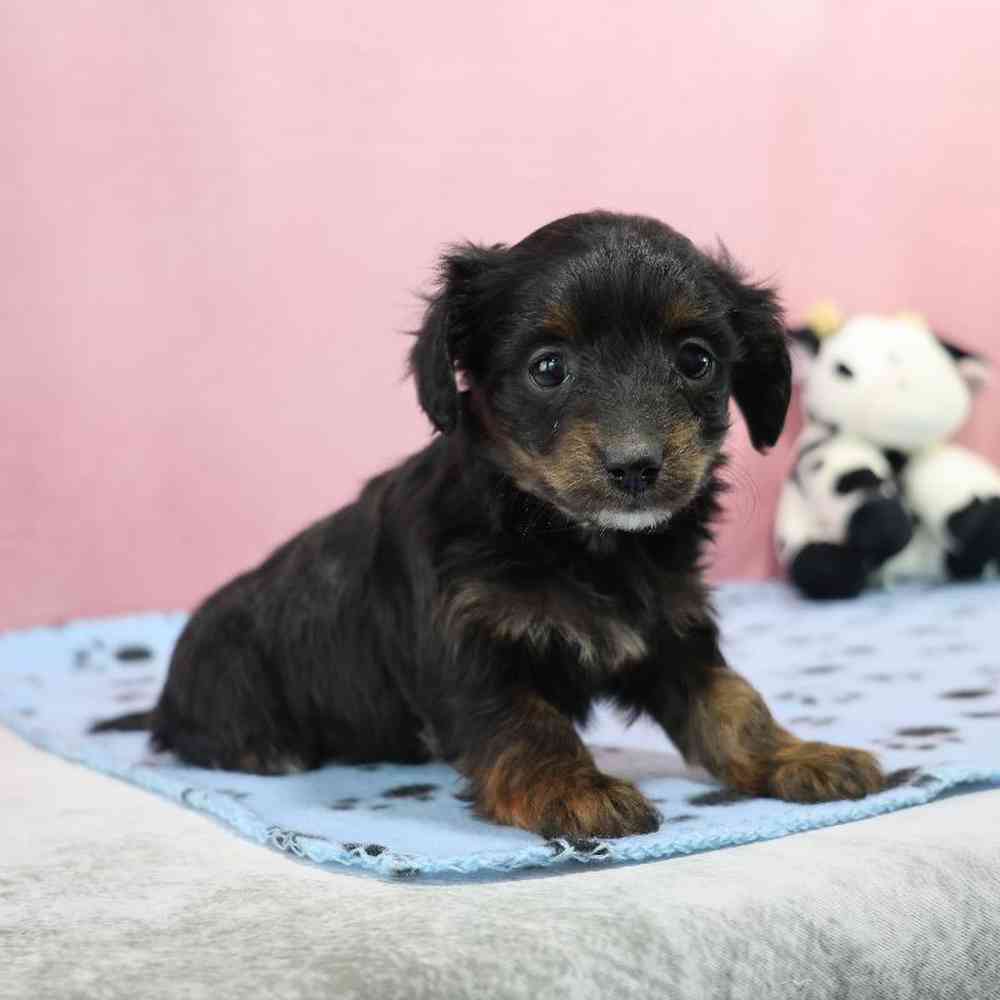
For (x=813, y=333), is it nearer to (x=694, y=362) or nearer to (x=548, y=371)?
(x=694, y=362)

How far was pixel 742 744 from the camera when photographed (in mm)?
2629

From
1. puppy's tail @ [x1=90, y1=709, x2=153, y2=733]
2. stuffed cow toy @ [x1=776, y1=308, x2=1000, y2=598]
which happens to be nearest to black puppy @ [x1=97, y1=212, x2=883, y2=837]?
puppy's tail @ [x1=90, y1=709, x2=153, y2=733]

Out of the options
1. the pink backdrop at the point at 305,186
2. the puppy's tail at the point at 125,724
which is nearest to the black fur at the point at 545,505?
the puppy's tail at the point at 125,724

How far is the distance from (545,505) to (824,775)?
2.15 ft

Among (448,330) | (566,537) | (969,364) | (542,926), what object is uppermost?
(969,364)

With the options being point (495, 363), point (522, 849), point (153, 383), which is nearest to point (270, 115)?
point (153, 383)

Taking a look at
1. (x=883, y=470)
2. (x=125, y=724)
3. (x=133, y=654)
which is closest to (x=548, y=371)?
(x=125, y=724)

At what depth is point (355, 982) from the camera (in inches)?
59.7

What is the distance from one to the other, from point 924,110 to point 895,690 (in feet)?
9.54

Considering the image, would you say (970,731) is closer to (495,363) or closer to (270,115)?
(495,363)

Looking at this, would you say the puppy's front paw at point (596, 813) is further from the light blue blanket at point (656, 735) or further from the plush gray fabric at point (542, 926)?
the plush gray fabric at point (542, 926)

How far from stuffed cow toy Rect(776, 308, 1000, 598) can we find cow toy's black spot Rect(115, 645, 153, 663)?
220cm

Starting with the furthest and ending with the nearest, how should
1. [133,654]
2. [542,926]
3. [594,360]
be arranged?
[133,654] → [594,360] → [542,926]

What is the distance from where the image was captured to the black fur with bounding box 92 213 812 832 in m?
2.43
